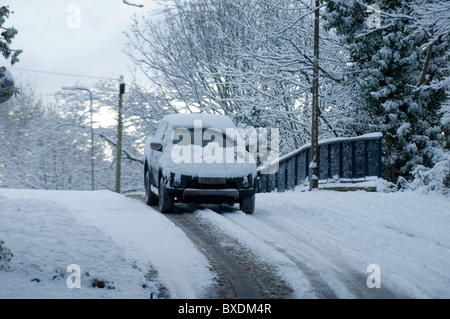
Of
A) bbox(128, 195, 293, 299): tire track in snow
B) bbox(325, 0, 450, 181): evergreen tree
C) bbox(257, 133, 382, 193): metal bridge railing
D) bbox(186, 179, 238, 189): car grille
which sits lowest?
bbox(128, 195, 293, 299): tire track in snow

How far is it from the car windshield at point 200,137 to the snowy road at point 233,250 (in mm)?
1433

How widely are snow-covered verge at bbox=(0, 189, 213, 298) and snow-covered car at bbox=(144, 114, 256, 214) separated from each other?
94cm

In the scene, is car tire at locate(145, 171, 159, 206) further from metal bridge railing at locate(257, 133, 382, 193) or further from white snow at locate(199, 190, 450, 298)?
metal bridge railing at locate(257, 133, 382, 193)

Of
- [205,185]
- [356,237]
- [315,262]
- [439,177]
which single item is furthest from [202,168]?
[439,177]

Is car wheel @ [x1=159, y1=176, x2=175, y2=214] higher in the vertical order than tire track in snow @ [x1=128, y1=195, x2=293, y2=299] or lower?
higher

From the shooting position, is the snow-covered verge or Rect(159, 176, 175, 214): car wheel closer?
the snow-covered verge

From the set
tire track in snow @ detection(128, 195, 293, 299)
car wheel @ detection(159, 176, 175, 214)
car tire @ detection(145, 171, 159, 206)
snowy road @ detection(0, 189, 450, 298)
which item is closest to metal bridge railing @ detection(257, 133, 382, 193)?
snowy road @ detection(0, 189, 450, 298)

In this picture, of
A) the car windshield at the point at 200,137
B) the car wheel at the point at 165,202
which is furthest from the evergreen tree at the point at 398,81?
the car wheel at the point at 165,202

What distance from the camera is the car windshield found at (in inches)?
458

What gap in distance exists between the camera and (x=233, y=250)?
7715 mm

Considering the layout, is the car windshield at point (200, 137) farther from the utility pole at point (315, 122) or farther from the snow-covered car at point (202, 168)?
the utility pole at point (315, 122)

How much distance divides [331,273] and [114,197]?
8.74 metres

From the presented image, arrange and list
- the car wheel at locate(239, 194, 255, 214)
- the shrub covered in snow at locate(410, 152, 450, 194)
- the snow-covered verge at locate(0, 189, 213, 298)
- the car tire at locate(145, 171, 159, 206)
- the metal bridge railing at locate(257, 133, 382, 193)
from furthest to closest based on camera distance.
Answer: the metal bridge railing at locate(257, 133, 382, 193)
the car tire at locate(145, 171, 159, 206)
the shrub covered in snow at locate(410, 152, 450, 194)
the car wheel at locate(239, 194, 255, 214)
the snow-covered verge at locate(0, 189, 213, 298)

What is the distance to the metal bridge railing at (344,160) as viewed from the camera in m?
15.9
